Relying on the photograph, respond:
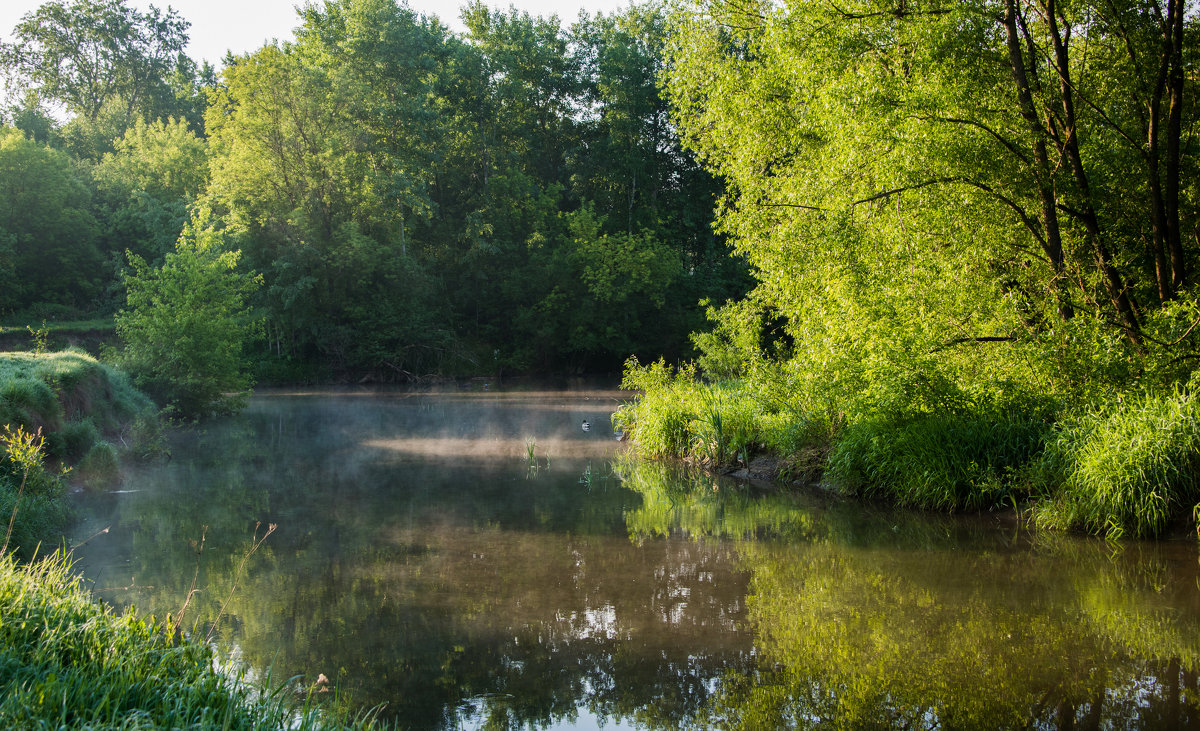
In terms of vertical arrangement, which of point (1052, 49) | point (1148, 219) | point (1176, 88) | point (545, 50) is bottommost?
point (1148, 219)

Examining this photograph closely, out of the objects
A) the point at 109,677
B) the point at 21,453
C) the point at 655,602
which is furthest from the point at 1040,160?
the point at 21,453

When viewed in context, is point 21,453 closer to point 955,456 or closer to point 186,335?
point 955,456

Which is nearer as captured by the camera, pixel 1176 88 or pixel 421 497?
pixel 1176 88

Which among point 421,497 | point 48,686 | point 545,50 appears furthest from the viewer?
point 545,50

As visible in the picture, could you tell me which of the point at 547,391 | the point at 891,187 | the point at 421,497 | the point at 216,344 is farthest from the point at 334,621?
the point at 547,391

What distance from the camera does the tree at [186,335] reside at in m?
22.9

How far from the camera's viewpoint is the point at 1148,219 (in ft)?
40.0

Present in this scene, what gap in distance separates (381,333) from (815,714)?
1439 inches

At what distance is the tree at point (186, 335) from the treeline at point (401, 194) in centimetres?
849

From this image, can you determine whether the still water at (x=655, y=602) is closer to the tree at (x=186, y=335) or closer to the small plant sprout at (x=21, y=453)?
the small plant sprout at (x=21, y=453)

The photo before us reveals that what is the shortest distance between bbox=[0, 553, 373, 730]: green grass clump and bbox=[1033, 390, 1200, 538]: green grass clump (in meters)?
8.96

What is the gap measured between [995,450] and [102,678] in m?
10.8

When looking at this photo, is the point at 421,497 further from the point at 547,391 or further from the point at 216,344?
the point at 547,391

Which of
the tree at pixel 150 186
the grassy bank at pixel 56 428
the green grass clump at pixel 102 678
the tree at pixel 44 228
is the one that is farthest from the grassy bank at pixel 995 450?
the tree at pixel 44 228
